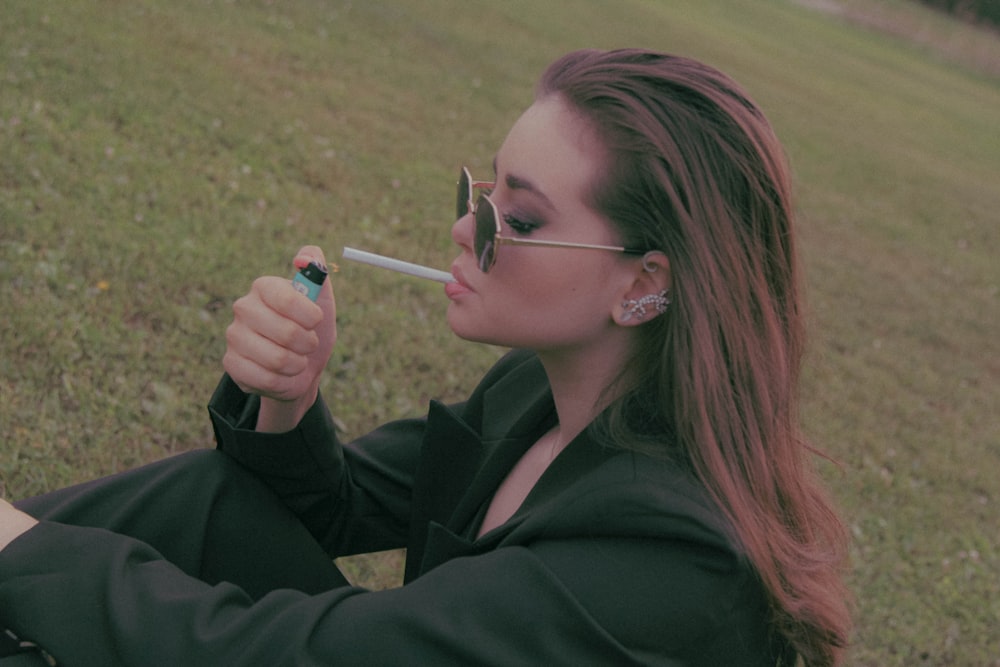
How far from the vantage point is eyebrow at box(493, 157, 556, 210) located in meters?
1.73

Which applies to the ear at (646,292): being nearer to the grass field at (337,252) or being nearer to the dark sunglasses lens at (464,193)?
the dark sunglasses lens at (464,193)

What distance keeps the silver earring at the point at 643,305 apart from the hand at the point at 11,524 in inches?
39.2

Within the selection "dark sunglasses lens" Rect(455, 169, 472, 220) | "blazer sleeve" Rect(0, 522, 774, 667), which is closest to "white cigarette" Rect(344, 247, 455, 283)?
"dark sunglasses lens" Rect(455, 169, 472, 220)

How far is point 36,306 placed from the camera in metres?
3.84

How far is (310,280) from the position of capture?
5.80 ft

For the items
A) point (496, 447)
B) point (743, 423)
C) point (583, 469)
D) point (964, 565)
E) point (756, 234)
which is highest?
point (756, 234)

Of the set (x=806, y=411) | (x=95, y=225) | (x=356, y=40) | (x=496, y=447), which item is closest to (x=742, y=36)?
(x=356, y=40)

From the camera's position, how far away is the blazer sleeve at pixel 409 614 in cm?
146

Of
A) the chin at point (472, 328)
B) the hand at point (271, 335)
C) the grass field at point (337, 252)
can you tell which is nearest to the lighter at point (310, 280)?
the hand at point (271, 335)

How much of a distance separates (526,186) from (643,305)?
272 mm

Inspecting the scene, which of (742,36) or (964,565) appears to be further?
(742,36)

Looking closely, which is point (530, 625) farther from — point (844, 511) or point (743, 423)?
point (844, 511)

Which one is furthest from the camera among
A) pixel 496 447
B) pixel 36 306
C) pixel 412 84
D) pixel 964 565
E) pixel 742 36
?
pixel 742 36

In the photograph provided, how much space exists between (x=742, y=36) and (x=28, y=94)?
15.5 meters
